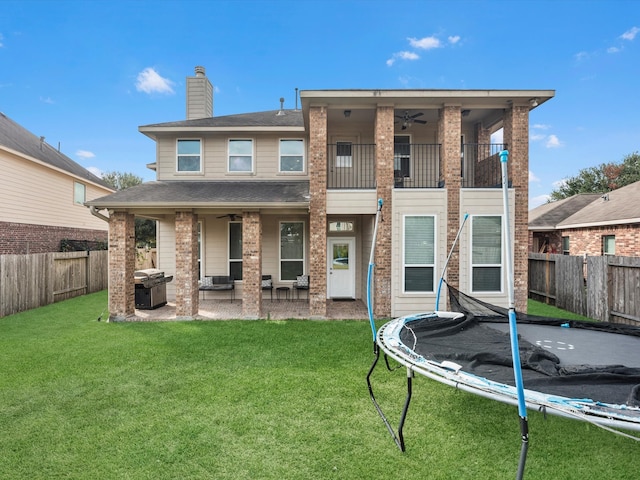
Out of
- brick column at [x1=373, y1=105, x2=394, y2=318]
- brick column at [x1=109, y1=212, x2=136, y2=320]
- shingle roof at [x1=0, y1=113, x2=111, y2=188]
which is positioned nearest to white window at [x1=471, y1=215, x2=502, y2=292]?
brick column at [x1=373, y1=105, x2=394, y2=318]

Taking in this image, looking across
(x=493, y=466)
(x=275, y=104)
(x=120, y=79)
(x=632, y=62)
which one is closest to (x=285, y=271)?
(x=275, y=104)

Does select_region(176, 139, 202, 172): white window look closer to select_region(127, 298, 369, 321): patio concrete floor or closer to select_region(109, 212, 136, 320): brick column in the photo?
select_region(109, 212, 136, 320): brick column

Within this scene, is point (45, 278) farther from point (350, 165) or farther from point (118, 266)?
point (350, 165)

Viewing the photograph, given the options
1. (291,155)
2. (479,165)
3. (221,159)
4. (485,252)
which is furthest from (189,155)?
(485,252)

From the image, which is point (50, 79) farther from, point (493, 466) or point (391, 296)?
point (493, 466)

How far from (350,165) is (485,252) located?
4811 millimetres

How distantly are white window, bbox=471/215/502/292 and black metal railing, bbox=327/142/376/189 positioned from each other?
11.6ft

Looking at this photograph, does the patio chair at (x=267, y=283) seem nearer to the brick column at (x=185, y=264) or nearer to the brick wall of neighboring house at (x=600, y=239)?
the brick column at (x=185, y=264)

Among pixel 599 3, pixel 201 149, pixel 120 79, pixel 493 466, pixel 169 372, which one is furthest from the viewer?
pixel 120 79

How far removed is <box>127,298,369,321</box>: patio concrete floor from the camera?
9117mm

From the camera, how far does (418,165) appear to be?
10867 millimetres

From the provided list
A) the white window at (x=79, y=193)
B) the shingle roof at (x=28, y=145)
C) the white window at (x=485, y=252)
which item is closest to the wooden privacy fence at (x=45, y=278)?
the white window at (x=79, y=193)

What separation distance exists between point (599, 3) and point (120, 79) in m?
24.6

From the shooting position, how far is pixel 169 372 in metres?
5.46
